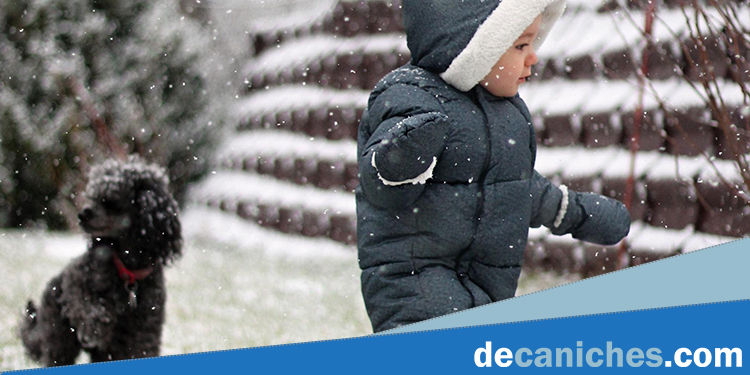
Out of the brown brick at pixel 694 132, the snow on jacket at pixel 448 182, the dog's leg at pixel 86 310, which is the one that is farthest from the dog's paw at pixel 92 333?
the brown brick at pixel 694 132

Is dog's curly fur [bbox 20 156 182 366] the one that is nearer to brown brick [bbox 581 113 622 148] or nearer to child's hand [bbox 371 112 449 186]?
child's hand [bbox 371 112 449 186]

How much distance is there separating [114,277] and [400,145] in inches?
53.0

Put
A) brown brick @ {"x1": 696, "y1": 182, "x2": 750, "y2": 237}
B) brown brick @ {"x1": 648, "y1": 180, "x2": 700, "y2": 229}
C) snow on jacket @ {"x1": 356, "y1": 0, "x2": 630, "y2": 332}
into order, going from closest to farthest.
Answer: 1. snow on jacket @ {"x1": 356, "y1": 0, "x2": 630, "y2": 332}
2. brown brick @ {"x1": 696, "y1": 182, "x2": 750, "y2": 237}
3. brown brick @ {"x1": 648, "y1": 180, "x2": 700, "y2": 229}

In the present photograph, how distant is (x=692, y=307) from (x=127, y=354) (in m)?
1.69

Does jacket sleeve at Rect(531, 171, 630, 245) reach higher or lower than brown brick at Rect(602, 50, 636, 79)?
higher

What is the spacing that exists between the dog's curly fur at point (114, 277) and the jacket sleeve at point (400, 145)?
1097 millimetres

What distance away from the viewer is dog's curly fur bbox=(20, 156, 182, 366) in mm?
2615

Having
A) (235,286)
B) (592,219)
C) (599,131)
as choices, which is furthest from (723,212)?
(235,286)

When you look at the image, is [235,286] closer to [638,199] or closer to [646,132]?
[638,199]

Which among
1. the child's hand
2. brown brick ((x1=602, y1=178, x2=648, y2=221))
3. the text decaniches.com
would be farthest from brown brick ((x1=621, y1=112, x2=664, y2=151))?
the child's hand

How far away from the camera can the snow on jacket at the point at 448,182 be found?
1.77 meters

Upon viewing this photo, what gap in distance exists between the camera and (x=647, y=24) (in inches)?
128

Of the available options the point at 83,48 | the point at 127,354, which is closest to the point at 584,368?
the point at 127,354

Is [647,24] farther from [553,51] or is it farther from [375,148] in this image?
[375,148]
